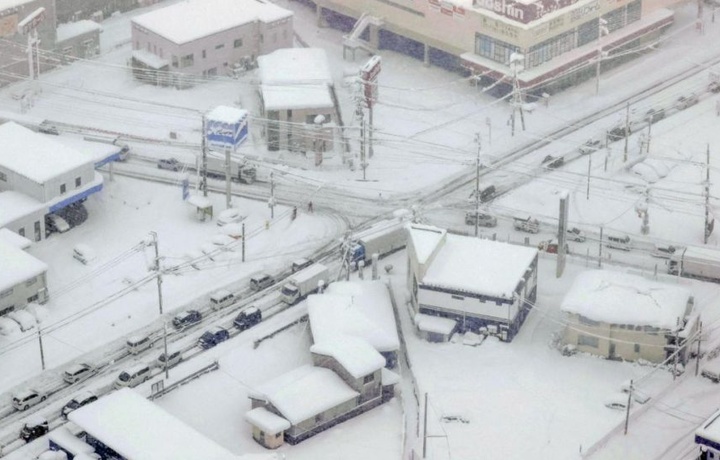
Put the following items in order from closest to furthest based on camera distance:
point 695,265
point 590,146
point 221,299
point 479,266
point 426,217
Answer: point 479,266 < point 221,299 < point 695,265 < point 426,217 < point 590,146

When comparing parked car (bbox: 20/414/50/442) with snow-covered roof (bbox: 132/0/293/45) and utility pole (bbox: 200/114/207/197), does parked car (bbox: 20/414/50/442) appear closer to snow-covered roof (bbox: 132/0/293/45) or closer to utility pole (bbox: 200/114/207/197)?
A: utility pole (bbox: 200/114/207/197)

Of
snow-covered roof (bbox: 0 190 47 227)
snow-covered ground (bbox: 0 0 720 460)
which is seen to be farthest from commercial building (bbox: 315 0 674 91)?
snow-covered roof (bbox: 0 190 47 227)

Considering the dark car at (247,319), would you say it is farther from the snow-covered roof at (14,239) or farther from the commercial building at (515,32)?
the commercial building at (515,32)

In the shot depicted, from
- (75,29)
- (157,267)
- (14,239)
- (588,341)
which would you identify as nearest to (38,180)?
(14,239)

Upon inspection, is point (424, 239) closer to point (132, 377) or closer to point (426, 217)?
point (426, 217)


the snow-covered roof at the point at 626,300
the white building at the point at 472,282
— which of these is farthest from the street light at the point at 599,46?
the snow-covered roof at the point at 626,300

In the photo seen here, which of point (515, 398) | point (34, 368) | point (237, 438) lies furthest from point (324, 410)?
point (34, 368)

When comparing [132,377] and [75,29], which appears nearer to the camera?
[132,377]
